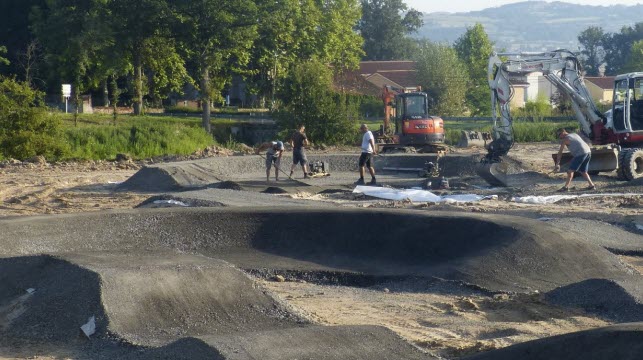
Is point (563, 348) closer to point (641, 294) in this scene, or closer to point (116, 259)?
point (641, 294)

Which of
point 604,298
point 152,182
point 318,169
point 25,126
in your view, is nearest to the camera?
point 604,298

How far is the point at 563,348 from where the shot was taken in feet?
21.1

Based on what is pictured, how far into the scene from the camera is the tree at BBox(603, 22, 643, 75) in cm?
12181

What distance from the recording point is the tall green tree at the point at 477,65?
2859 inches

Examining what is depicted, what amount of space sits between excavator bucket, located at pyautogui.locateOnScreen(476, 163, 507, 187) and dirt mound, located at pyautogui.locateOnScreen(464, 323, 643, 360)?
17.9 metres

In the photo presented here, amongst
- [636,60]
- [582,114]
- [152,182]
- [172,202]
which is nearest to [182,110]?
[152,182]

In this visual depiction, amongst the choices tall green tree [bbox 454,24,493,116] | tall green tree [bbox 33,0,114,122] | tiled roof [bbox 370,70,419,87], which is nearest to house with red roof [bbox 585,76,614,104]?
tall green tree [bbox 454,24,493,116]

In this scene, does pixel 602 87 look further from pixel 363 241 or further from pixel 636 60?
pixel 363 241

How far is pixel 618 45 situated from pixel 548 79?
104 meters

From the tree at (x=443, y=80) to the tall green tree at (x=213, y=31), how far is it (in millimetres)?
23296

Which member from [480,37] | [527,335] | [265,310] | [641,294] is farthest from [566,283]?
[480,37]

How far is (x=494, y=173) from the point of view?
24.5 m

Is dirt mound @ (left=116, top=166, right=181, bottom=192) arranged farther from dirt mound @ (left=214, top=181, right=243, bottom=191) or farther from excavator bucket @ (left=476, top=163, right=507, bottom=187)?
excavator bucket @ (left=476, top=163, right=507, bottom=187)

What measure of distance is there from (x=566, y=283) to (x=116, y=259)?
18.3 ft
